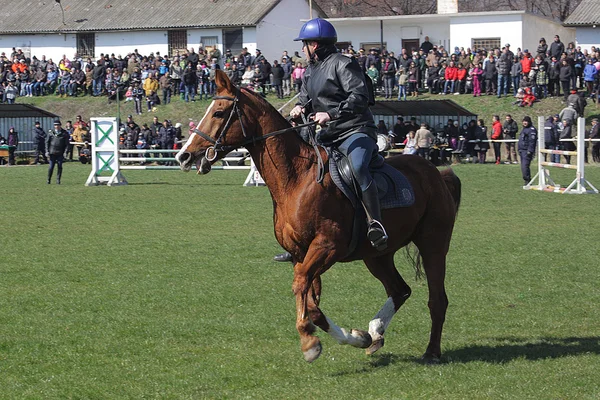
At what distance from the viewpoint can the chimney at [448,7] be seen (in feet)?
176

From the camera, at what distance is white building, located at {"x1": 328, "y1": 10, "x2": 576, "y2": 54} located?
49.2m

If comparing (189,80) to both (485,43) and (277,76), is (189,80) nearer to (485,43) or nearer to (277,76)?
(277,76)

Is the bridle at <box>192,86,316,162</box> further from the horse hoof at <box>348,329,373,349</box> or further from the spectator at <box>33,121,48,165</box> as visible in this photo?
the spectator at <box>33,121,48,165</box>

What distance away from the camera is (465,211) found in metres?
20.3

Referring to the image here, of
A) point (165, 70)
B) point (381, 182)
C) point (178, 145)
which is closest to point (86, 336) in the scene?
point (381, 182)

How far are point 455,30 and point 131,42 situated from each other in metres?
20.8

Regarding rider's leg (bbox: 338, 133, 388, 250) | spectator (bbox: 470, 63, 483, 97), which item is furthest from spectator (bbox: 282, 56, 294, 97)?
rider's leg (bbox: 338, 133, 388, 250)

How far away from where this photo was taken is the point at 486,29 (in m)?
50.0

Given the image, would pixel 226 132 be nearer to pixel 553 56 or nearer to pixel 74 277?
pixel 74 277

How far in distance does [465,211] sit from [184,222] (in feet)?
20.8

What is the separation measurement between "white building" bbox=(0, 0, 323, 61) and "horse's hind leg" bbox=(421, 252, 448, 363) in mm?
47123

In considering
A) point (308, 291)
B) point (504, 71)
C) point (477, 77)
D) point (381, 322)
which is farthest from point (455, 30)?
point (308, 291)

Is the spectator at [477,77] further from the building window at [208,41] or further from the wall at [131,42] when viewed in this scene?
the wall at [131,42]

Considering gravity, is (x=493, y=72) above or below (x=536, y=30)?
below
